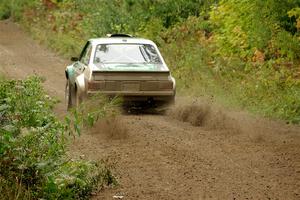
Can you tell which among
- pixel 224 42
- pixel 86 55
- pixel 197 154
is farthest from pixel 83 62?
pixel 224 42

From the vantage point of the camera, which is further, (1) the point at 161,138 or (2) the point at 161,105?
(2) the point at 161,105

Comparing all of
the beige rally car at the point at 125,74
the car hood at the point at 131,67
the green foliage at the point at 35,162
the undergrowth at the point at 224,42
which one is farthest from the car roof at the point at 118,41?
the green foliage at the point at 35,162

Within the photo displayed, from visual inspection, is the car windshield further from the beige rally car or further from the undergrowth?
the undergrowth

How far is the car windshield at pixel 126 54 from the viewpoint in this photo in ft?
48.3

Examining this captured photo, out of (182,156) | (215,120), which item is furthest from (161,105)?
(182,156)

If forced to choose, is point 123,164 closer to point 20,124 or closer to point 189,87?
point 20,124

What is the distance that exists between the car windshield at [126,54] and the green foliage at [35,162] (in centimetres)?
600

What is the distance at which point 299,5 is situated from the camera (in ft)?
56.4

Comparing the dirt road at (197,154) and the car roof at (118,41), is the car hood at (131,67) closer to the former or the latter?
the car roof at (118,41)

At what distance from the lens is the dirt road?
8625 millimetres

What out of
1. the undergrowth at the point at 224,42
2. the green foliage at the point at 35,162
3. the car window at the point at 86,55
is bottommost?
the undergrowth at the point at 224,42

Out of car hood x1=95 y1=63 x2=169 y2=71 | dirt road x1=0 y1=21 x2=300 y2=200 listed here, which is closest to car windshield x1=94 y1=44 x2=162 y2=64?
car hood x1=95 y1=63 x2=169 y2=71

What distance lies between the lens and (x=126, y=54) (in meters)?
14.9

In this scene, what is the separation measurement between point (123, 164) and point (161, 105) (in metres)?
4.87
